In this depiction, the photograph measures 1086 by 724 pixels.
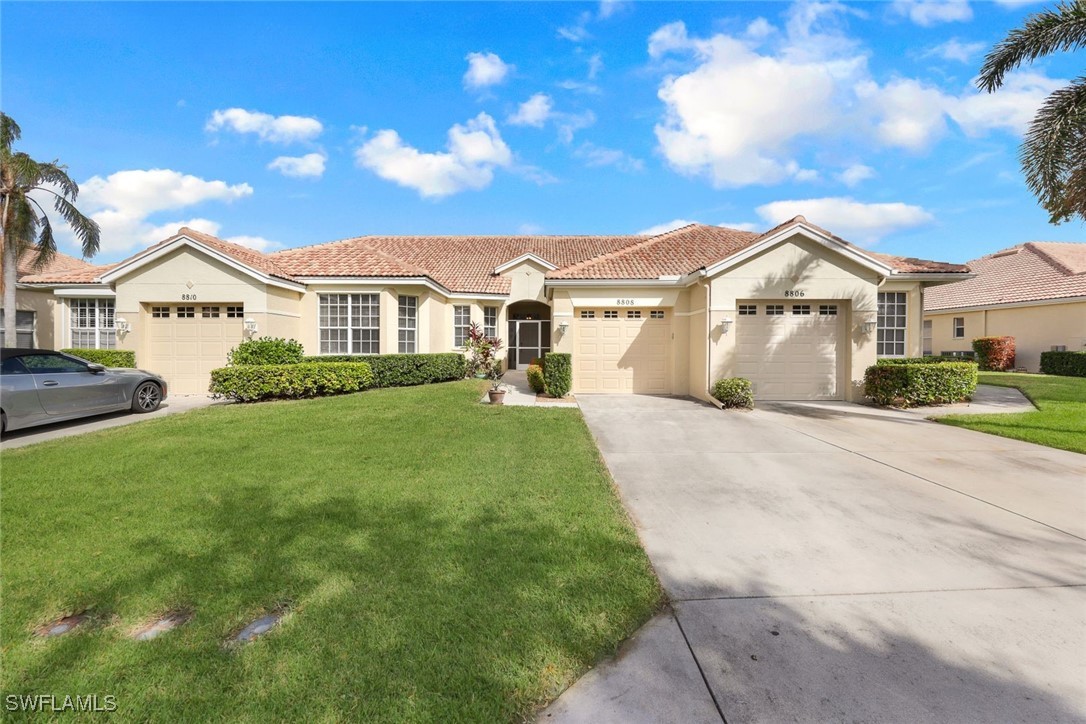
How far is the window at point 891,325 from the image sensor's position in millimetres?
13523

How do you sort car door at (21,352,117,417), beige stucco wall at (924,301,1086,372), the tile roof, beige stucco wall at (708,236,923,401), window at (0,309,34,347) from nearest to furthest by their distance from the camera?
car door at (21,352,117,417), beige stucco wall at (708,236,923,401), window at (0,309,34,347), beige stucco wall at (924,301,1086,372), the tile roof

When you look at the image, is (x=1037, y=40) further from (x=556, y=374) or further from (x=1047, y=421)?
(x=556, y=374)

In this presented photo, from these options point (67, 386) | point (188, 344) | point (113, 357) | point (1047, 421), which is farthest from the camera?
point (113, 357)

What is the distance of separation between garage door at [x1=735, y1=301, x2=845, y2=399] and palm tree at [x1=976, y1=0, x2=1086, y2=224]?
5.20 metres

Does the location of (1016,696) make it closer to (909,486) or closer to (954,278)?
(909,486)

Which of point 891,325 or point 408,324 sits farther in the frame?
point 408,324

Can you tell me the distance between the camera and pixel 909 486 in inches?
225

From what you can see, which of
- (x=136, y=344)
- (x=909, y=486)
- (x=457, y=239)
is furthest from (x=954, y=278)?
(x=136, y=344)

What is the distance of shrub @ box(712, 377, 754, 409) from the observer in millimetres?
11234

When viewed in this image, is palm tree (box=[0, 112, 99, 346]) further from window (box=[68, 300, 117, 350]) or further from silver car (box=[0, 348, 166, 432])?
silver car (box=[0, 348, 166, 432])

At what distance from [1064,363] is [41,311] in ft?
136

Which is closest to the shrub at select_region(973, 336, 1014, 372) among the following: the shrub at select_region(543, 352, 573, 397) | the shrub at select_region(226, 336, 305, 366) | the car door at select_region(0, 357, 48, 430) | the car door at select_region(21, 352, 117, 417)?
the shrub at select_region(543, 352, 573, 397)

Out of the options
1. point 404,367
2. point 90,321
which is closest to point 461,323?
point 404,367

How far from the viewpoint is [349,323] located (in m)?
14.9
